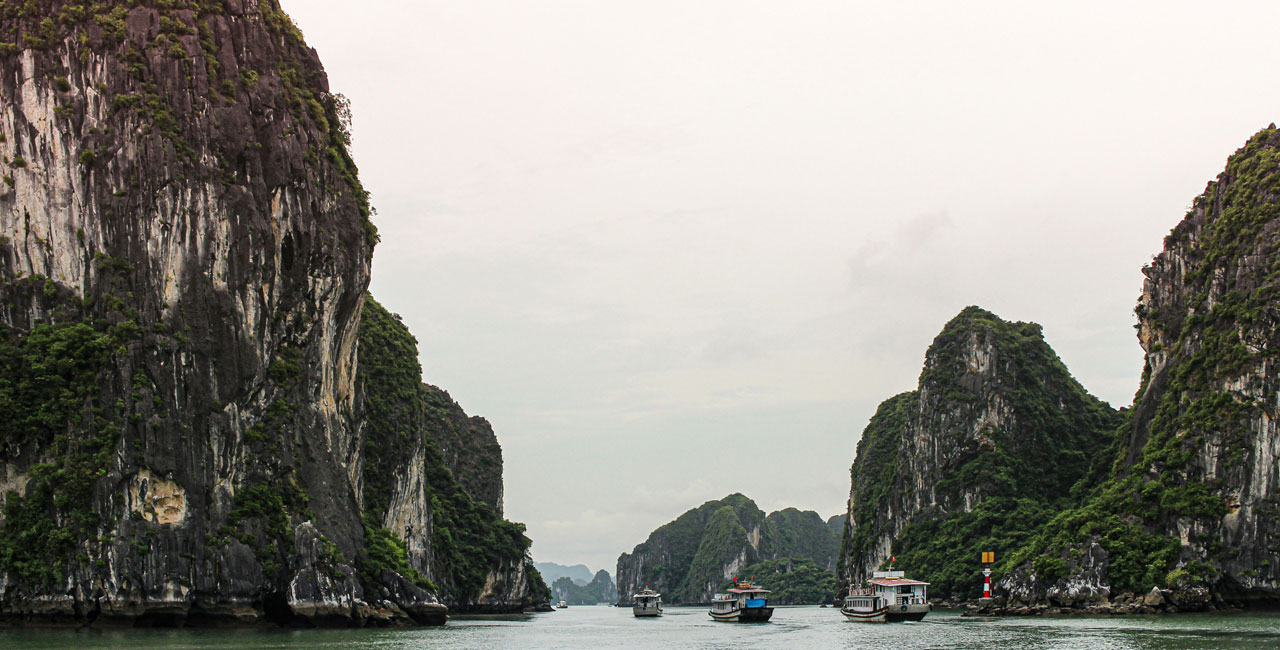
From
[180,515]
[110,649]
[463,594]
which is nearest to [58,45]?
[180,515]

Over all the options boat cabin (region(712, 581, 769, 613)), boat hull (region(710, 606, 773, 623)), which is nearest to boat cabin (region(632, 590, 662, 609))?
boat cabin (region(712, 581, 769, 613))

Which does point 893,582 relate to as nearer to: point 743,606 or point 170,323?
point 743,606

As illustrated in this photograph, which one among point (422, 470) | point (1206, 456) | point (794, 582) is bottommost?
point (794, 582)

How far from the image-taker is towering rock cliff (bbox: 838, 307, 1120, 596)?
106 meters

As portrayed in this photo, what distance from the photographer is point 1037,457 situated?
11119cm

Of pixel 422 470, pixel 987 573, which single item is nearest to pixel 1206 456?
pixel 987 573

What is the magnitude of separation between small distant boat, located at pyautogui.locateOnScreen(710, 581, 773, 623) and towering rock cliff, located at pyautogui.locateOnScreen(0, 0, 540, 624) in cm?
2987

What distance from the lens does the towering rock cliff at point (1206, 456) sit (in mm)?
67000

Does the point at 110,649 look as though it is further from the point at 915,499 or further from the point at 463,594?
the point at 915,499

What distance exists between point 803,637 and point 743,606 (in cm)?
2453

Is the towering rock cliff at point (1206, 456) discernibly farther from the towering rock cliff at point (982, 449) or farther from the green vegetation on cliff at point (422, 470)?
the green vegetation on cliff at point (422, 470)

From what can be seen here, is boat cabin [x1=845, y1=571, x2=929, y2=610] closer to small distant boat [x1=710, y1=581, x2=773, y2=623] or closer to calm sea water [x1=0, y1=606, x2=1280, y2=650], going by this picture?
calm sea water [x1=0, y1=606, x2=1280, y2=650]

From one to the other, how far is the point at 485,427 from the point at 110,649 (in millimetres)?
93328

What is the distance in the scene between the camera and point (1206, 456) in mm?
71188
